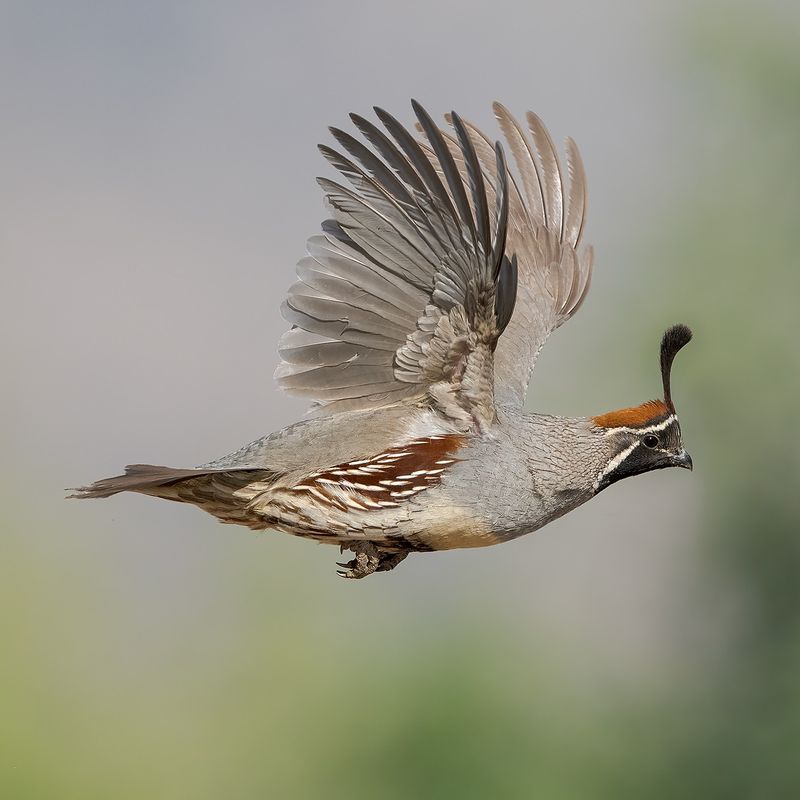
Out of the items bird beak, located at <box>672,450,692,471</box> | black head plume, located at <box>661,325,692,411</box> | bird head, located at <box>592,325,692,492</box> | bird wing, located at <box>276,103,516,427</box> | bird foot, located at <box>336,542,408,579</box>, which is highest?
bird wing, located at <box>276,103,516,427</box>

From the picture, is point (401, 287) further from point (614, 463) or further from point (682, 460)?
point (682, 460)

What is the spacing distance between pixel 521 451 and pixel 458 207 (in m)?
1.15

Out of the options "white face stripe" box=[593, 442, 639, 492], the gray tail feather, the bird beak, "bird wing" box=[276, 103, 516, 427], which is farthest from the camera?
the bird beak

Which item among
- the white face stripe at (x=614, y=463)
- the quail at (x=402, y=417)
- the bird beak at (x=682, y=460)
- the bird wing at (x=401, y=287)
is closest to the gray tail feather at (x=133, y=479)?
the quail at (x=402, y=417)

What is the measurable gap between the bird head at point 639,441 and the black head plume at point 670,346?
13cm

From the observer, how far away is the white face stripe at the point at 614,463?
5.36 meters

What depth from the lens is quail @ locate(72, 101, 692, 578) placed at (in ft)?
16.0

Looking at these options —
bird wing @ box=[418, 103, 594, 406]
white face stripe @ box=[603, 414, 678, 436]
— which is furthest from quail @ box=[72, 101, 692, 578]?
bird wing @ box=[418, 103, 594, 406]

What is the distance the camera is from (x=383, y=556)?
17.6 ft

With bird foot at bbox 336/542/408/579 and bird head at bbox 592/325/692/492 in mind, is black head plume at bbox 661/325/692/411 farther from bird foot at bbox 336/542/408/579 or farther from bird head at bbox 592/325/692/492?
bird foot at bbox 336/542/408/579

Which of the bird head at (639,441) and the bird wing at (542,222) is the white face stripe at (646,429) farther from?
the bird wing at (542,222)

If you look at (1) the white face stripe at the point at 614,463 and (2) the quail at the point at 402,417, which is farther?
(1) the white face stripe at the point at 614,463

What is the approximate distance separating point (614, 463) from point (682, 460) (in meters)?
0.36

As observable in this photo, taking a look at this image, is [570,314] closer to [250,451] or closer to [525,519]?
[525,519]
